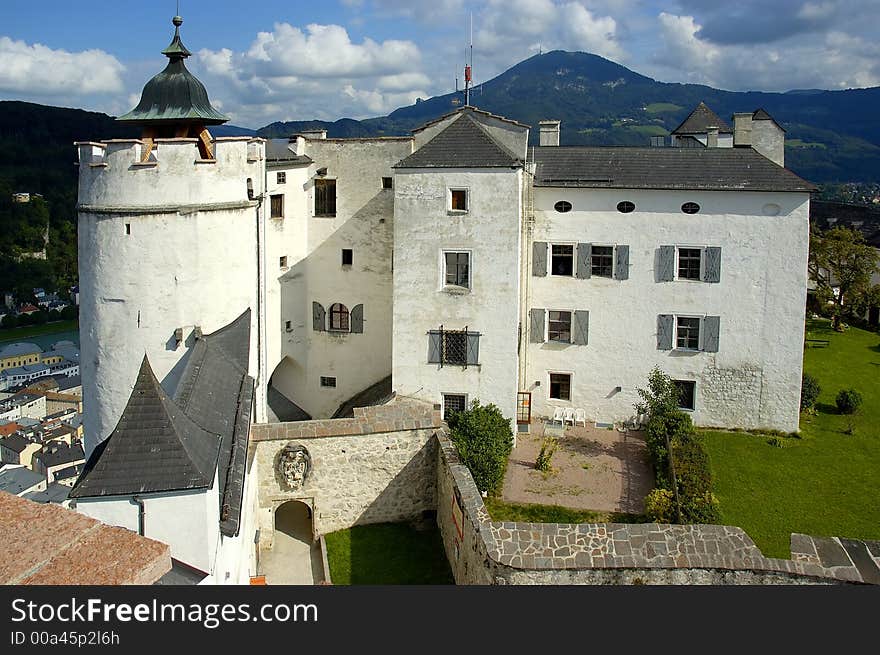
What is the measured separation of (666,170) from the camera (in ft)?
89.0

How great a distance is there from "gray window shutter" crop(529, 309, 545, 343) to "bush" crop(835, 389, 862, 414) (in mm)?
11660

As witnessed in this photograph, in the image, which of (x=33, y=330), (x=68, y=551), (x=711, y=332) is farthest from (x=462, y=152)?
(x=33, y=330)

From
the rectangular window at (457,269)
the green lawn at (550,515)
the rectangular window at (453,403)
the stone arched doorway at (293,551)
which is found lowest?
the stone arched doorway at (293,551)

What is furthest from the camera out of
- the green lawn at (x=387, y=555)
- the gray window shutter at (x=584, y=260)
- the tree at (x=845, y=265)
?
the tree at (x=845, y=265)

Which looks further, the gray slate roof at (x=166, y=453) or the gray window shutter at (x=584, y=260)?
the gray window shutter at (x=584, y=260)

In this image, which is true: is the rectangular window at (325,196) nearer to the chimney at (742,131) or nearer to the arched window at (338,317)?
the arched window at (338,317)

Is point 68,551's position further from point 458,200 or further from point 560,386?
point 560,386

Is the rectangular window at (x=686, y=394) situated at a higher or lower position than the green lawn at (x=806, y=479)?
higher

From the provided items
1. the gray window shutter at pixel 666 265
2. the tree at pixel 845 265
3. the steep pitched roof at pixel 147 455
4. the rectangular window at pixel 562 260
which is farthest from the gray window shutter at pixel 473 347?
the tree at pixel 845 265

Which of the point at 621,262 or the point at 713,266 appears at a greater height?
the point at 621,262

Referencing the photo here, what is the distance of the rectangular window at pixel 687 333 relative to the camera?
2717 cm

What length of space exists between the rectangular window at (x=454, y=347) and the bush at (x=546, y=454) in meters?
3.72

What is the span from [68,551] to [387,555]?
12603 millimetres
